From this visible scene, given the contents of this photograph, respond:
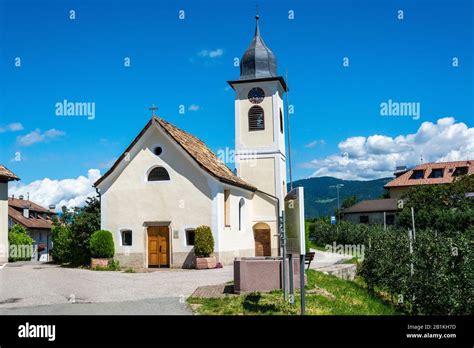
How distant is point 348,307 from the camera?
40.7ft

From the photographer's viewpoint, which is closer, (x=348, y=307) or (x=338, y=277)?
(x=348, y=307)

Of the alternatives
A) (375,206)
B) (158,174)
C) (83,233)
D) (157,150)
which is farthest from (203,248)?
(375,206)

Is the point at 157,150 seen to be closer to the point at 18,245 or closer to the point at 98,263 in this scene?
the point at 98,263

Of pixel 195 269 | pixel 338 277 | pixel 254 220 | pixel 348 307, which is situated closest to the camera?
pixel 348 307

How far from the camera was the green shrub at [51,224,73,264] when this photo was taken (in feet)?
86.8

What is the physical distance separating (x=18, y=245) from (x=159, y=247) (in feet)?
64.2

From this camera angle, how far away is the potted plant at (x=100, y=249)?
23.9 metres

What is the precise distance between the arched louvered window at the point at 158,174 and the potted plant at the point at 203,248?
3314 millimetres

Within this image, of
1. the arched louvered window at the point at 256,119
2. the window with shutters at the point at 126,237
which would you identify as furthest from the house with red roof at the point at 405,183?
the window with shutters at the point at 126,237

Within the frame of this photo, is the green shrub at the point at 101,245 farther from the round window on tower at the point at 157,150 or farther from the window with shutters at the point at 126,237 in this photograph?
the round window on tower at the point at 157,150

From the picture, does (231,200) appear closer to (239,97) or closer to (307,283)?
(239,97)

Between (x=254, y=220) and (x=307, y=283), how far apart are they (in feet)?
53.8
